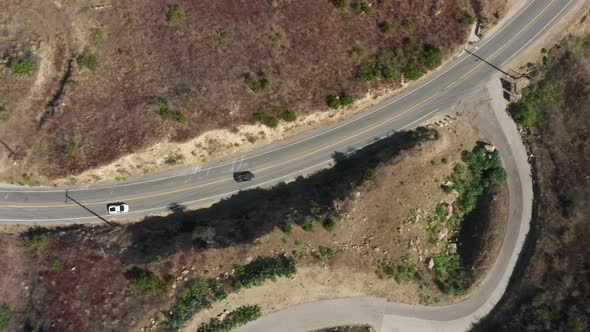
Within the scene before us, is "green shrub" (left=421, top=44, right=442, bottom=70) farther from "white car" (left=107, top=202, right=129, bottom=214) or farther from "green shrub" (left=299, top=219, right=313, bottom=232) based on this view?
"white car" (left=107, top=202, right=129, bottom=214)

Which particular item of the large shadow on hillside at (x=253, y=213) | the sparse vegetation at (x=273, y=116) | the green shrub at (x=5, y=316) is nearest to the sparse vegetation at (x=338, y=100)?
the sparse vegetation at (x=273, y=116)

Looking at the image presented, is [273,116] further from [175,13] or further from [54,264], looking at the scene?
[54,264]

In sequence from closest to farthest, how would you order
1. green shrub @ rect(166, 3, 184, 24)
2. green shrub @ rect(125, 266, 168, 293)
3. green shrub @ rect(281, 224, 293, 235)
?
green shrub @ rect(125, 266, 168, 293) < green shrub @ rect(281, 224, 293, 235) < green shrub @ rect(166, 3, 184, 24)

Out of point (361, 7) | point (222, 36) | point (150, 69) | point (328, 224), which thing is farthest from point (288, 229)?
point (361, 7)

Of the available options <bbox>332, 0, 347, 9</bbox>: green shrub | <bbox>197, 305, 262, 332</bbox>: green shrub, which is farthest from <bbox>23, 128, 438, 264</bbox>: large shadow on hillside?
<bbox>332, 0, 347, 9</bbox>: green shrub

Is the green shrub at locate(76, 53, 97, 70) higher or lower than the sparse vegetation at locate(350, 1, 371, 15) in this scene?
lower

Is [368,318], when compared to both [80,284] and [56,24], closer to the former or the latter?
[80,284]

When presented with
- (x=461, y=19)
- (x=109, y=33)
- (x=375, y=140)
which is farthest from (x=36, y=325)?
(x=461, y=19)
